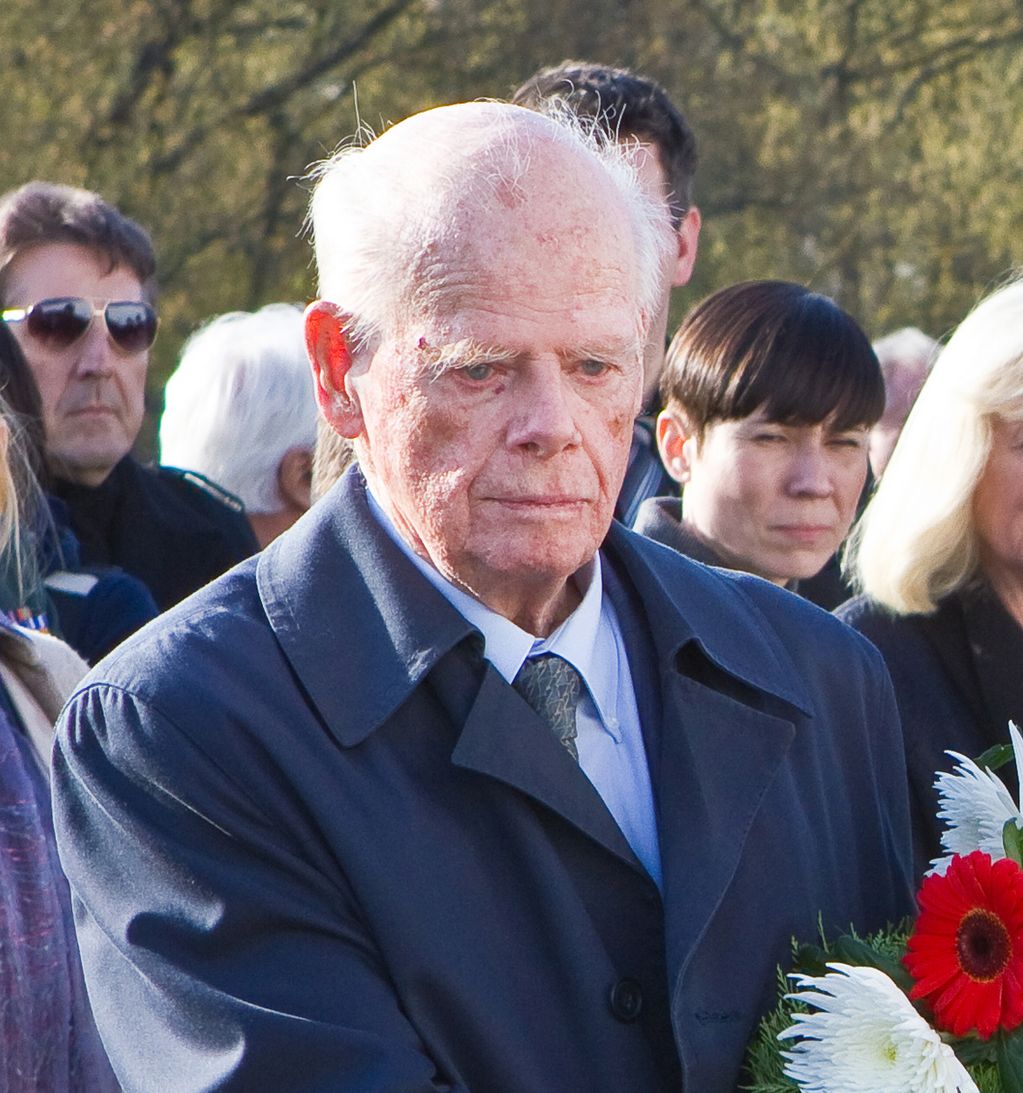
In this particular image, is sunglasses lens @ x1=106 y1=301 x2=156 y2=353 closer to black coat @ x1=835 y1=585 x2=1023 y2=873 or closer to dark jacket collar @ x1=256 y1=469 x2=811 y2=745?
black coat @ x1=835 y1=585 x2=1023 y2=873

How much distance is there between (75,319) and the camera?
4.53 metres

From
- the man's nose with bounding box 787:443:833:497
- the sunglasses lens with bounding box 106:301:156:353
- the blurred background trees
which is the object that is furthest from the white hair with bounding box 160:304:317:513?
the blurred background trees

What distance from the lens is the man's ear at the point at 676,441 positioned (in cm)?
401

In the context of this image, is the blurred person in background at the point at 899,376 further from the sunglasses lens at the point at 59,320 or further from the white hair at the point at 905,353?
the sunglasses lens at the point at 59,320

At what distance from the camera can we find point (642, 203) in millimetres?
2297

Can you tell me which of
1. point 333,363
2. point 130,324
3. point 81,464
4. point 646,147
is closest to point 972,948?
point 333,363

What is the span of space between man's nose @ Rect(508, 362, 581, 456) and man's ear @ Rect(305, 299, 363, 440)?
23cm

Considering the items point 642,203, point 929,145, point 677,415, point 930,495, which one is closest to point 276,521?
point 677,415

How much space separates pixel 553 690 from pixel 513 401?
354 millimetres

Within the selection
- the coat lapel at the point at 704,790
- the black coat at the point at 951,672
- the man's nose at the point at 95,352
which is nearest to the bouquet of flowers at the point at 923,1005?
the coat lapel at the point at 704,790

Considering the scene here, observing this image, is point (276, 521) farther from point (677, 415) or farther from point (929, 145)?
point (929, 145)

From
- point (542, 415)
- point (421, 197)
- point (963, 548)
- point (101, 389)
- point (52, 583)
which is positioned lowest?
point (963, 548)

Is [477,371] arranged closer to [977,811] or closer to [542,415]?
[542,415]

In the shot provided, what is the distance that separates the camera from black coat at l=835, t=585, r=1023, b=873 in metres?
3.28
